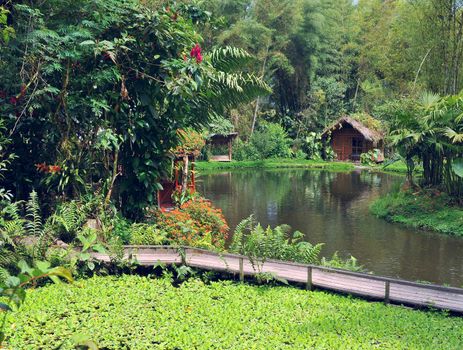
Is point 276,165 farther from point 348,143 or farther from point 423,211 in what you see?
point 423,211

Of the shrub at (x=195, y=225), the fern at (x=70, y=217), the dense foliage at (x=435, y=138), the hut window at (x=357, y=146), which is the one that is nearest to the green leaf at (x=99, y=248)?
the fern at (x=70, y=217)

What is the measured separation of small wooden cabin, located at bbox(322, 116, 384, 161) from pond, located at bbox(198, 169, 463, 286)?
7.60 metres

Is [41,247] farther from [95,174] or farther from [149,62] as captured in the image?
[149,62]

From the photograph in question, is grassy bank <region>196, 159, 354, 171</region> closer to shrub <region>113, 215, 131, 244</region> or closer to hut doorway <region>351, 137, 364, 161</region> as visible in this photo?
hut doorway <region>351, 137, 364, 161</region>

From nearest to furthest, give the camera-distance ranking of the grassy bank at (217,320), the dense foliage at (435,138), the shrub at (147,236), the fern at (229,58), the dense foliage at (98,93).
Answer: the grassy bank at (217,320)
the dense foliage at (98,93)
the shrub at (147,236)
the fern at (229,58)
the dense foliage at (435,138)

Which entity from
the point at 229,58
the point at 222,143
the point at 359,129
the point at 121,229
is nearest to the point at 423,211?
the point at 229,58

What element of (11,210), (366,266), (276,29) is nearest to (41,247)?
(11,210)

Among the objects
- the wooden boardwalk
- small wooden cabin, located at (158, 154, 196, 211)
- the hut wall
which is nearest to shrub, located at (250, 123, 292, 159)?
the hut wall

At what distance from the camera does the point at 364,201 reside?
2138 centimetres

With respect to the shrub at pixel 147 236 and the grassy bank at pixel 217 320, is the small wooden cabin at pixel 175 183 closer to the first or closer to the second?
the shrub at pixel 147 236

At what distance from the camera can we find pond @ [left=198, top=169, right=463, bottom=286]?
1194 cm

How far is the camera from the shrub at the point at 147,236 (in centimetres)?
990

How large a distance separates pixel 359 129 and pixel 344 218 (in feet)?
71.3

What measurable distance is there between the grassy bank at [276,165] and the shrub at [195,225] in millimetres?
23596
